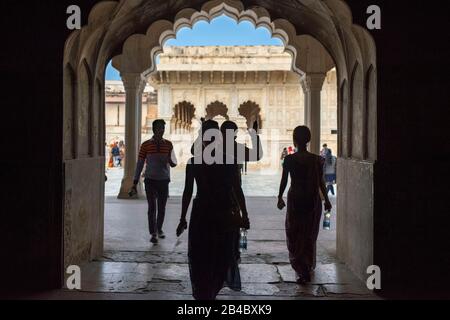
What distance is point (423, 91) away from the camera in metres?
4.32

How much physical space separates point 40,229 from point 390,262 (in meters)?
3.11

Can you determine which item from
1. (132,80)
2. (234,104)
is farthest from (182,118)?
(132,80)

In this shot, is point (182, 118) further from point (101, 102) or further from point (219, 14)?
point (101, 102)

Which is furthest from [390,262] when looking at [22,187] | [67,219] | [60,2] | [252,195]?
[252,195]

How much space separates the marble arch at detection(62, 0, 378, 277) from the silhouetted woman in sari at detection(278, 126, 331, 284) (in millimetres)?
471

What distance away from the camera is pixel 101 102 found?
20.3 ft

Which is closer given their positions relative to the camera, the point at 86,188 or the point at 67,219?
the point at 67,219

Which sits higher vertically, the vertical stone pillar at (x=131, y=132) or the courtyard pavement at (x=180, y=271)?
the vertical stone pillar at (x=131, y=132)

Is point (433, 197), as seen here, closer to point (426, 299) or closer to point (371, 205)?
point (371, 205)

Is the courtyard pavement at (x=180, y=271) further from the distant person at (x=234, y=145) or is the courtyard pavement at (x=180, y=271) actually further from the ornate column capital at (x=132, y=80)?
the ornate column capital at (x=132, y=80)

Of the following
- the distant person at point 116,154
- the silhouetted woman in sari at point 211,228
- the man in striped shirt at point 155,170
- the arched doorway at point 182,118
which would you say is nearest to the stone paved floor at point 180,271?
the man in striped shirt at point 155,170

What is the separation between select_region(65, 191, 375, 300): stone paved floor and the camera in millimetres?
4402

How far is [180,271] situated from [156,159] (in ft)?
6.28

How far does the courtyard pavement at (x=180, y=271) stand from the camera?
4387 mm
